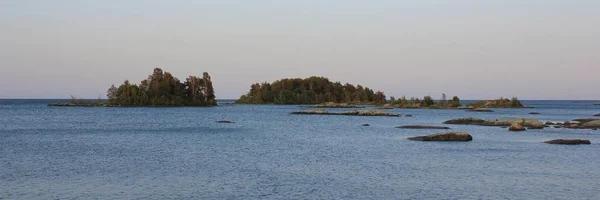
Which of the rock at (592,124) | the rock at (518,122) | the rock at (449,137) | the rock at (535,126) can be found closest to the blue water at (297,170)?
the rock at (449,137)

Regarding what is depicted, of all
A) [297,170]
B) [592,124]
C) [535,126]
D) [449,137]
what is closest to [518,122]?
[535,126]

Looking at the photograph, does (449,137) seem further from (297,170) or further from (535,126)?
(535,126)

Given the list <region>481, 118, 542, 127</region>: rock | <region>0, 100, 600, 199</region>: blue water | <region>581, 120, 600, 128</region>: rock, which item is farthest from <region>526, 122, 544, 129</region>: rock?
<region>0, 100, 600, 199</region>: blue water

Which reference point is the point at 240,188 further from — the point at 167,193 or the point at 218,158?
the point at 218,158

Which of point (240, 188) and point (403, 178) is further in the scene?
point (403, 178)

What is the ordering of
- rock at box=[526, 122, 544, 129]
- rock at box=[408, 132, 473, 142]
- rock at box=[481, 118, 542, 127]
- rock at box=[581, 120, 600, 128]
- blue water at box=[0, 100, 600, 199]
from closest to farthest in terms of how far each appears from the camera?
blue water at box=[0, 100, 600, 199] < rock at box=[408, 132, 473, 142] < rock at box=[526, 122, 544, 129] < rock at box=[581, 120, 600, 128] < rock at box=[481, 118, 542, 127]

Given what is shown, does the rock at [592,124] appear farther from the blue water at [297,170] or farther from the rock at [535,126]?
the blue water at [297,170]

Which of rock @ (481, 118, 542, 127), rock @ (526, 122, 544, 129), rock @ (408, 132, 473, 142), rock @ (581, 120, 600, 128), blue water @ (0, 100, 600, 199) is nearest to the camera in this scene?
blue water @ (0, 100, 600, 199)

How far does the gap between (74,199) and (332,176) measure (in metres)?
15.4

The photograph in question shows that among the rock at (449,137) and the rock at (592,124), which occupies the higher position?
the rock at (592,124)

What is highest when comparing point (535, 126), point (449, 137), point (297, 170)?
point (535, 126)

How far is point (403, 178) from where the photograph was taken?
35.4 m

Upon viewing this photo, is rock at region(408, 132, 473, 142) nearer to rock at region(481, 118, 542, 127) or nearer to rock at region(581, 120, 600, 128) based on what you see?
rock at region(481, 118, 542, 127)

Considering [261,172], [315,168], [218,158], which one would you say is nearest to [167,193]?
[261,172]
